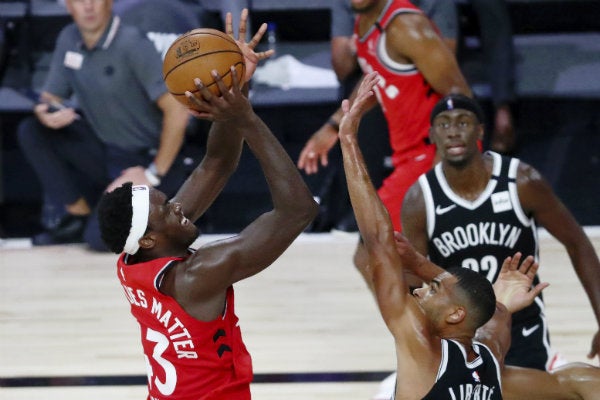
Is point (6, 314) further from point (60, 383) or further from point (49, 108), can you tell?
point (49, 108)

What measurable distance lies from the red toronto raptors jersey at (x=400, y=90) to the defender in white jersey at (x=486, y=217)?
0.80 metres

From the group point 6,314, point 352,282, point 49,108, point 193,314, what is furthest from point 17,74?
point 193,314

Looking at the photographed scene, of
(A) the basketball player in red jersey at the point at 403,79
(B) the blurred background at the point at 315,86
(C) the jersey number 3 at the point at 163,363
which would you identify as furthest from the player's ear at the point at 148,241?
(B) the blurred background at the point at 315,86

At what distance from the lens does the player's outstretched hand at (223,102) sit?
9.87ft

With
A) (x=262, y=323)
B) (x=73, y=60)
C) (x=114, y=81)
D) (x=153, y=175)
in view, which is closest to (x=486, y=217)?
(x=262, y=323)

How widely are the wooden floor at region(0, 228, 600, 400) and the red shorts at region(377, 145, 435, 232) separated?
0.75m

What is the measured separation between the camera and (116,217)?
3.21 meters

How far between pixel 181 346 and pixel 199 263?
0.28 m

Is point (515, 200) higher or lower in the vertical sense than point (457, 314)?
lower

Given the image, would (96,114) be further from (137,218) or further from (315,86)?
(137,218)

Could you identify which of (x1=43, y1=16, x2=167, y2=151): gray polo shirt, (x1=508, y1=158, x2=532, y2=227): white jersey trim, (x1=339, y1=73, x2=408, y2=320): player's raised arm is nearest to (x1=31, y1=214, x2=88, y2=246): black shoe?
(x1=43, y1=16, x2=167, y2=151): gray polo shirt

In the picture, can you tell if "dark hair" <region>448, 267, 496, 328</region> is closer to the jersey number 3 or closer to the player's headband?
the jersey number 3

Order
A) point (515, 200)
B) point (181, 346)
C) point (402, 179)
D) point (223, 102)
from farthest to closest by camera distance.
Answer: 1. point (402, 179)
2. point (515, 200)
3. point (181, 346)
4. point (223, 102)

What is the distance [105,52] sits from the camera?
8.31 meters
